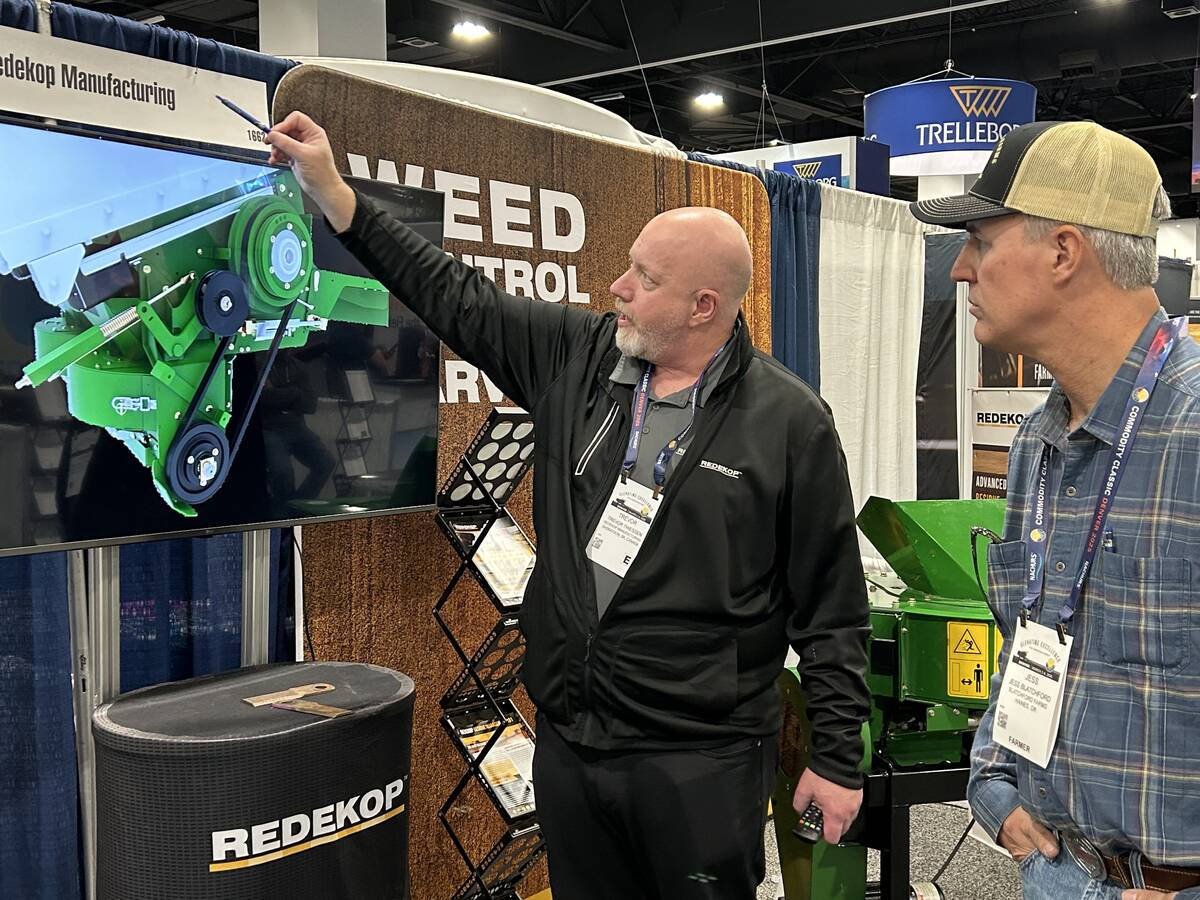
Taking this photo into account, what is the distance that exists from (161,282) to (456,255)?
1.07m

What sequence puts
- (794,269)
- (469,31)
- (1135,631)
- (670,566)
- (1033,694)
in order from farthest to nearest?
(469,31) < (794,269) < (670,566) < (1033,694) < (1135,631)

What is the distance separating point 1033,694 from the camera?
4.53 feet

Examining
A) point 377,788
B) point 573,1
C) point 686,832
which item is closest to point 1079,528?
point 686,832

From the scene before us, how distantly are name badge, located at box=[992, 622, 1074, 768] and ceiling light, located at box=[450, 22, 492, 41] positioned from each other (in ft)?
25.6

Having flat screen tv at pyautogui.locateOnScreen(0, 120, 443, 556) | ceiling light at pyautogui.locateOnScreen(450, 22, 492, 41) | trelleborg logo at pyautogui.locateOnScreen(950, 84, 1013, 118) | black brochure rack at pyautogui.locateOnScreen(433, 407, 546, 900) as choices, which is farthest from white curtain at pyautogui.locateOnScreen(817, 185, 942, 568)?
ceiling light at pyautogui.locateOnScreen(450, 22, 492, 41)

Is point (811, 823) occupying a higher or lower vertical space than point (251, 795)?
lower

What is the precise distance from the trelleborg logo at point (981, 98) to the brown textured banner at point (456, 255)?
11.8 ft

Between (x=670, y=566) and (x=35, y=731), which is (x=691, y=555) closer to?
(x=670, y=566)

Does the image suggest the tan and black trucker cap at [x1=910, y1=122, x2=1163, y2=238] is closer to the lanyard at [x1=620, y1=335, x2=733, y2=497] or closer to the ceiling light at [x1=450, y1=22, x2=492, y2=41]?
the lanyard at [x1=620, y1=335, x2=733, y2=497]

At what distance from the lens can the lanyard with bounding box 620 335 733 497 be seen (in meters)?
2.05

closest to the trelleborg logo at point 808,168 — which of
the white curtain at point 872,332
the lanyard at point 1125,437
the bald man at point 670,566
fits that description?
the white curtain at point 872,332

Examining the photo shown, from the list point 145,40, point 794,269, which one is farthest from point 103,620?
point 794,269

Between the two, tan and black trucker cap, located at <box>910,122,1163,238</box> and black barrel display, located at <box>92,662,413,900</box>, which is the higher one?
tan and black trucker cap, located at <box>910,122,1163,238</box>

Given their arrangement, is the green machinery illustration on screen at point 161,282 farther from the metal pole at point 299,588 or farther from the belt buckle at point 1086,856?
the belt buckle at point 1086,856
